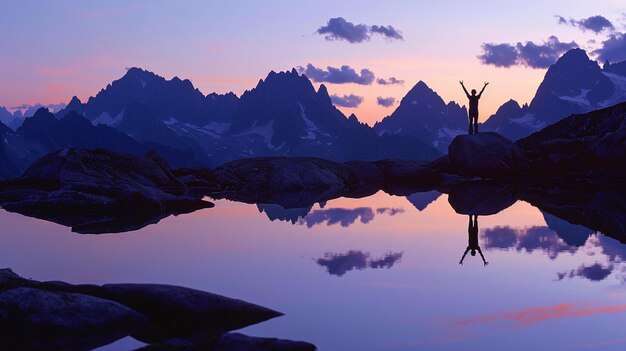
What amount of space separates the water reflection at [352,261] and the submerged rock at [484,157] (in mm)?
34422

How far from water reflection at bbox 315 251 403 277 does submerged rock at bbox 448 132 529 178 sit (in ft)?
113

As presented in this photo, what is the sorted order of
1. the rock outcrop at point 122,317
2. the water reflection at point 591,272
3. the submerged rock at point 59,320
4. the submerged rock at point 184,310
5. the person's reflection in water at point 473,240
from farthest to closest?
the person's reflection in water at point 473,240 < the water reflection at point 591,272 < the submerged rock at point 184,310 < the submerged rock at point 59,320 < the rock outcrop at point 122,317

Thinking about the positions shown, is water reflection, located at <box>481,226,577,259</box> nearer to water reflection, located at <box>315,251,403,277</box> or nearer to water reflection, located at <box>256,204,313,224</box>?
water reflection, located at <box>315,251,403,277</box>

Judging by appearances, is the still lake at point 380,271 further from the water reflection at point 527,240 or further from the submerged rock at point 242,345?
the submerged rock at point 242,345

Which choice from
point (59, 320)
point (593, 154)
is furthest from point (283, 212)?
point (593, 154)

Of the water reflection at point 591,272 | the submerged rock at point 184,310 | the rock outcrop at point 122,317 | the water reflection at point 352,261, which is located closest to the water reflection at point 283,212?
the water reflection at point 352,261

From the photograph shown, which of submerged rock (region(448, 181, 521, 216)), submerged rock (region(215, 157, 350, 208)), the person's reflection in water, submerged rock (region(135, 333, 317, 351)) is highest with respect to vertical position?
submerged rock (region(215, 157, 350, 208))

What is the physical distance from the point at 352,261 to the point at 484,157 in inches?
1433

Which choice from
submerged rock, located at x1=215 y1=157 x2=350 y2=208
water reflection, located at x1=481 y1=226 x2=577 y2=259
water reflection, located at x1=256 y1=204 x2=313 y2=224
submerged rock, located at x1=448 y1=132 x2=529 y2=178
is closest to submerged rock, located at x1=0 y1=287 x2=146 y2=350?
water reflection, located at x1=481 y1=226 x2=577 y2=259

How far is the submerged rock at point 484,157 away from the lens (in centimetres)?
4891

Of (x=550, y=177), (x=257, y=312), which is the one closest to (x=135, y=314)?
(x=257, y=312)

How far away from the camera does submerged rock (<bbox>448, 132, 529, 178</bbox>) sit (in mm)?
48906

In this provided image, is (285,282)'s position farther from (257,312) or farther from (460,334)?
(460,334)

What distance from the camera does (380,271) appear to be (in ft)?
44.3
